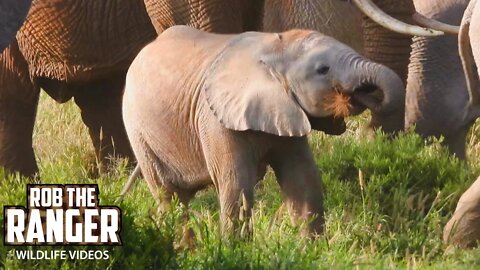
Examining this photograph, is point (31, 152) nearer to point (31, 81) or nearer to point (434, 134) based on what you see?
point (31, 81)

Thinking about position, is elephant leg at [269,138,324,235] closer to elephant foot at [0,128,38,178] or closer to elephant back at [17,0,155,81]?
elephant back at [17,0,155,81]

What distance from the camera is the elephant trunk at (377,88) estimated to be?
587 cm

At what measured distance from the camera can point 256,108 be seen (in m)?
6.15

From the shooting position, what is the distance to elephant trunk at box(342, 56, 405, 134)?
587 centimetres

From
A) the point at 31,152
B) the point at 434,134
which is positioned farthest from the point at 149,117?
the point at 434,134

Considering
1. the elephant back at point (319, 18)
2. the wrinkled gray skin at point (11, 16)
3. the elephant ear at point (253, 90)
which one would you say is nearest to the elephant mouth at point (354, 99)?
the elephant ear at point (253, 90)

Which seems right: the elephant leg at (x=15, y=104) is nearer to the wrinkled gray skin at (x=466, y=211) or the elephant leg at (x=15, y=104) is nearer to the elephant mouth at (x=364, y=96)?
the wrinkled gray skin at (x=466, y=211)

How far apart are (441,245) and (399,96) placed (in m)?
0.76

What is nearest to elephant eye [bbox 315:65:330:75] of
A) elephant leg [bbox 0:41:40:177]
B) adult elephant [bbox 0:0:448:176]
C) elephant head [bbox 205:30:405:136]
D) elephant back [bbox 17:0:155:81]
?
elephant head [bbox 205:30:405:136]

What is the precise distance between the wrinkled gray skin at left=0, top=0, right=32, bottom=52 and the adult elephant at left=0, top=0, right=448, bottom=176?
258 centimetres

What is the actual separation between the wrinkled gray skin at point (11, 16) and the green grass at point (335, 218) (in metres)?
0.53

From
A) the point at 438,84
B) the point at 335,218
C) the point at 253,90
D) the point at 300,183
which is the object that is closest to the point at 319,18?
the point at 438,84

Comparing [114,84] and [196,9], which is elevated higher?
[196,9]

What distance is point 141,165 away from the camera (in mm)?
6734
